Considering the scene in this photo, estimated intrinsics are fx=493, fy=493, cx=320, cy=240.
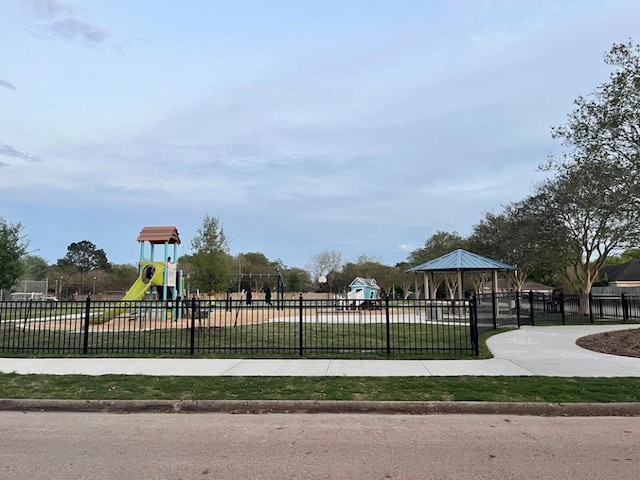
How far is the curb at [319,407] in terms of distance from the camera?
704cm

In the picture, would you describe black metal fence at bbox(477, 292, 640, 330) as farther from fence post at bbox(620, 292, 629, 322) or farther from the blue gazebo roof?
the blue gazebo roof

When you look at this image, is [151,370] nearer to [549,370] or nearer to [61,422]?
[61,422]

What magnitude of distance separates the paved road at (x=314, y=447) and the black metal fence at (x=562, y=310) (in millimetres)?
12115

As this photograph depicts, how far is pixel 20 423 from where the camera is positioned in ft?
21.6

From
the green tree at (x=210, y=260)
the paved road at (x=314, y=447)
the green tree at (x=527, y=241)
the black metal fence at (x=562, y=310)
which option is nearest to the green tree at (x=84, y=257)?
the green tree at (x=210, y=260)

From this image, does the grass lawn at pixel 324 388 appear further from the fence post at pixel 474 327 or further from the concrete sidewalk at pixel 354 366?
the fence post at pixel 474 327

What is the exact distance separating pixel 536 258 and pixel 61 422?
92.6 ft

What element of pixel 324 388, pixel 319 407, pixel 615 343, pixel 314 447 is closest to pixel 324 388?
pixel 324 388

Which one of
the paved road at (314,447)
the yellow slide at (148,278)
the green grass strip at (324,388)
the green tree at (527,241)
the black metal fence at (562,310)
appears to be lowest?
the paved road at (314,447)

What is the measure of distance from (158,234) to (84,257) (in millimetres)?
103383

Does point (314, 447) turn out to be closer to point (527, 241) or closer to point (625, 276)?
point (527, 241)

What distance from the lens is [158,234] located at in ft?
92.8

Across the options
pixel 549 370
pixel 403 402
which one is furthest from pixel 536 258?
pixel 403 402

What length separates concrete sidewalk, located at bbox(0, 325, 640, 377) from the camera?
31.6 feet
